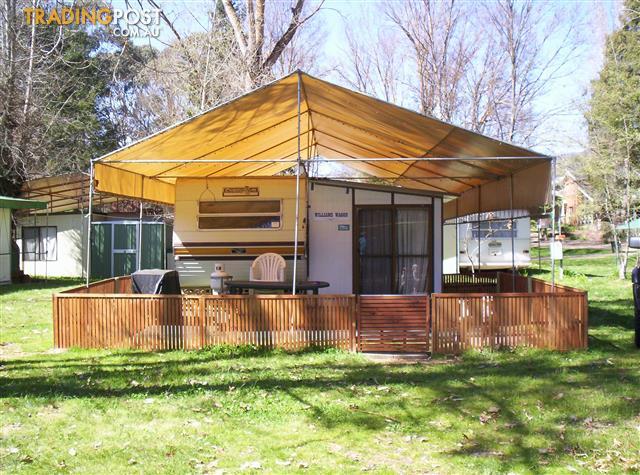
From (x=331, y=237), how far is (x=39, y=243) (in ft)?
53.6

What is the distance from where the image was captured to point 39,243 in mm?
25031

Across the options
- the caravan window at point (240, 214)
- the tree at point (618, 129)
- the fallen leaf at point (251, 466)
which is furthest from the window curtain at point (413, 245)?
the tree at point (618, 129)

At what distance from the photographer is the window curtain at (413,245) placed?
41.8ft

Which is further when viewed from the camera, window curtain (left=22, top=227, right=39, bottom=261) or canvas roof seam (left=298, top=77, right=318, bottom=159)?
window curtain (left=22, top=227, right=39, bottom=261)

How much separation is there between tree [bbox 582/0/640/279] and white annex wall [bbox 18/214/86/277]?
18629mm

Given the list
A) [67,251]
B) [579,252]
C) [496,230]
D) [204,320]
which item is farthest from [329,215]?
[579,252]

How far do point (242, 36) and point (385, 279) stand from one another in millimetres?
10845

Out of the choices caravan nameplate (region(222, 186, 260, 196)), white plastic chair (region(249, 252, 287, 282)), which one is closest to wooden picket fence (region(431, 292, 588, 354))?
white plastic chair (region(249, 252, 287, 282))

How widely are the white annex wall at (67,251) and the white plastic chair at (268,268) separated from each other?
13874 mm

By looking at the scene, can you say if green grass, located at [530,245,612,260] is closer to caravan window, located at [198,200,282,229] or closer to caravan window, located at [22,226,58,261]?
caravan window, located at [22,226,58,261]

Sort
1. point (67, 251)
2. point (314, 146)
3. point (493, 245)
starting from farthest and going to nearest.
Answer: point (67, 251) → point (493, 245) → point (314, 146)

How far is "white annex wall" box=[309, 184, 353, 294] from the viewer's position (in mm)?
12961

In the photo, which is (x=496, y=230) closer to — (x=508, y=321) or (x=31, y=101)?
(x=508, y=321)

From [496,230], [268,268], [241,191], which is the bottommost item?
[268,268]
